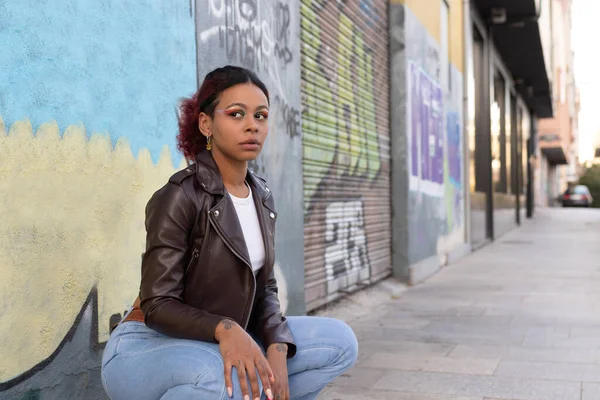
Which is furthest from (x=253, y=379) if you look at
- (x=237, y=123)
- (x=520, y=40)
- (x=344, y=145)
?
(x=520, y=40)

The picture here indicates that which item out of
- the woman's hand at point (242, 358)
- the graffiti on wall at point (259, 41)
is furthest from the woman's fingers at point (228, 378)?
the graffiti on wall at point (259, 41)

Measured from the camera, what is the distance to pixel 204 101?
92.7 inches

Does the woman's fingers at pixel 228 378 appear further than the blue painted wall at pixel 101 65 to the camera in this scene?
No

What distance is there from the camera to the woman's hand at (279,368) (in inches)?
86.7

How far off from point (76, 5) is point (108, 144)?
2.05 ft

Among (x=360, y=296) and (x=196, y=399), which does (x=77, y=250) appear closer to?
(x=196, y=399)

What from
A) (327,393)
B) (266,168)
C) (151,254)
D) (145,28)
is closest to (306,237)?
(266,168)

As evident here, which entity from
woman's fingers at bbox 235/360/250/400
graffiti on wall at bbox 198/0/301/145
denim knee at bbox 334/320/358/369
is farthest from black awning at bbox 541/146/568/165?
woman's fingers at bbox 235/360/250/400

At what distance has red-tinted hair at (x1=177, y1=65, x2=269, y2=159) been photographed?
2336 mm

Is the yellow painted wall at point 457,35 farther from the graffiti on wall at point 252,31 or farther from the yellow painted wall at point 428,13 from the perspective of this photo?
the graffiti on wall at point 252,31

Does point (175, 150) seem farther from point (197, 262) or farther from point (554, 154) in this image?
point (554, 154)

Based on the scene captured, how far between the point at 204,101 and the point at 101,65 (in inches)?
43.8

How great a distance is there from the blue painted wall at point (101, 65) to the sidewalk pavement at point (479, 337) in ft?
6.04

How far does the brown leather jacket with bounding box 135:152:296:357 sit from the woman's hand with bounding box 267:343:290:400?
0.15ft
